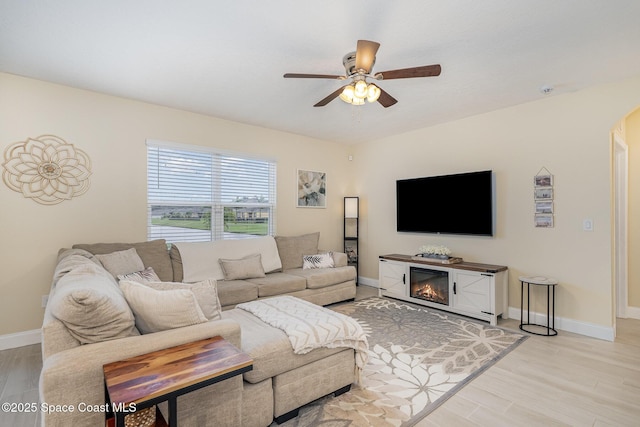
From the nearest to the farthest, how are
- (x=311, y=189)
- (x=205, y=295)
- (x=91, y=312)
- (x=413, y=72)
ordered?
1. (x=91, y=312)
2. (x=205, y=295)
3. (x=413, y=72)
4. (x=311, y=189)

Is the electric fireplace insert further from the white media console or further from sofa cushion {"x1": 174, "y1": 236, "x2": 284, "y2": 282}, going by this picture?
sofa cushion {"x1": 174, "y1": 236, "x2": 284, "y2": 282}

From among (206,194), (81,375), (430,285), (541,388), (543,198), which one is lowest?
(541,388)

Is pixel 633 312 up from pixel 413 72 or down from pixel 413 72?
down

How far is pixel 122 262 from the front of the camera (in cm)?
313

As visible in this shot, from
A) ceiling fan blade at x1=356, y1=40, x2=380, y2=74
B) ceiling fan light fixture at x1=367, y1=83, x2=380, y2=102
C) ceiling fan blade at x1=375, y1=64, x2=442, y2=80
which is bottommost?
ceiling fan light fixture at x1=367, y1=83, x2=380, y2=102

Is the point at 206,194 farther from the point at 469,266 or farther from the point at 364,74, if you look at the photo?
the point at 469,266

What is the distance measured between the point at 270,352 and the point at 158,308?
0.70 metres

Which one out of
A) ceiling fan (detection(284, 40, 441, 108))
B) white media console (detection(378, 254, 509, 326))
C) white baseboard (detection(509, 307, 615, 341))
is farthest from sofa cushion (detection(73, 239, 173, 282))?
white baseboard (detection(509, 307, 615, 341))

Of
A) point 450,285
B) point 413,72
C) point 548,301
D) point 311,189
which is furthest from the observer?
point 311,189

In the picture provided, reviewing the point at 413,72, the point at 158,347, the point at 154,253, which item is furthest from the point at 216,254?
the point at 413,72

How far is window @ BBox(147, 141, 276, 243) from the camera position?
158 inches

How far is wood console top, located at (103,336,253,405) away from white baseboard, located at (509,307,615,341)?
3717 mm

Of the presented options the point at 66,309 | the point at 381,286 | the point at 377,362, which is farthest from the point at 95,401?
the point at 381,286

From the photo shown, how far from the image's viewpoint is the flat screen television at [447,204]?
410 cm
